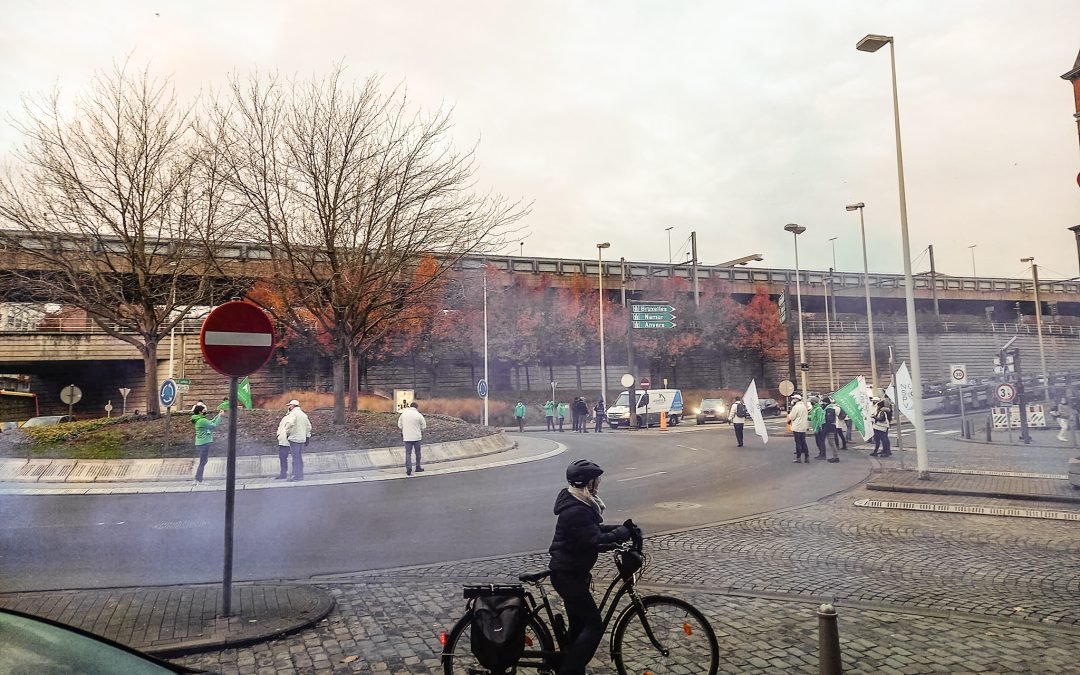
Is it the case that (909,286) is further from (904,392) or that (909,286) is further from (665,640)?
(665,640)

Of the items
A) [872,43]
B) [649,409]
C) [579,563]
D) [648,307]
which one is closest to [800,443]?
[872,43]

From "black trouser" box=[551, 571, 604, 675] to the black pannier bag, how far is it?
33 cm

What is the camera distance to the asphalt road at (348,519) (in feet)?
22.8

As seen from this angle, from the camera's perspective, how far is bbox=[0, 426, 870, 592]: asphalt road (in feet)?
22.8

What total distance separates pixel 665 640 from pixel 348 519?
671cm

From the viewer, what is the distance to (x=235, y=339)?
5.47m

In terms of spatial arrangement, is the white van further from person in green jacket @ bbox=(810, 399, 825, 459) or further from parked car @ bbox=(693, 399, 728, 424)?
person in green jacket @ bbox=(810, 399, 825, 459)

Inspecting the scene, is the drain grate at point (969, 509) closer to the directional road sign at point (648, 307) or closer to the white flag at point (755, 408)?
the white flag at point (755, 408)

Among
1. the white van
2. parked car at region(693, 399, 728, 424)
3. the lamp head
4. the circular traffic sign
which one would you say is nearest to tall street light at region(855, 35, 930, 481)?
the lamp head

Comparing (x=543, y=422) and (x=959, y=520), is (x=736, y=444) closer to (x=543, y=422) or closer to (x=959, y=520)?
(x=959, y=520)

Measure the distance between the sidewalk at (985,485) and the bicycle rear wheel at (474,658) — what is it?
10.2 m

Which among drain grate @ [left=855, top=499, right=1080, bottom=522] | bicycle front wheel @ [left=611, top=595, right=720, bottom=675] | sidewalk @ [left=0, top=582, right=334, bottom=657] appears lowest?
drain grate @ [left=855, top=499, right=1080, bottom=522]

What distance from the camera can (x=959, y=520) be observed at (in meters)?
9.23

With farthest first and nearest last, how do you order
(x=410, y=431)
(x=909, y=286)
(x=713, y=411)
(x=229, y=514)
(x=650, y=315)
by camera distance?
(x=713, y=411)
(x=650, y=315)
(x=410, y=431)
(x=909, y=286)
(x=229, y=514)
